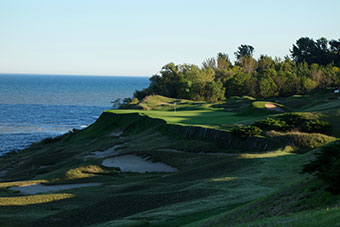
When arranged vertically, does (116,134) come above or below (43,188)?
above

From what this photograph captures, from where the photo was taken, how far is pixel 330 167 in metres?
13.8

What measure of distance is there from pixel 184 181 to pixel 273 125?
13262 millimetres

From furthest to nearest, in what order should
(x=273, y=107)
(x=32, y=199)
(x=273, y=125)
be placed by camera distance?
(x=273, y=107) < (x=273, y=125) < (x=32, y=199)

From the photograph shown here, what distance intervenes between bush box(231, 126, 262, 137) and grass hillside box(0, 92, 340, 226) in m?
0.35

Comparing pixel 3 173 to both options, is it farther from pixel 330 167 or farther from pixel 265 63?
pixel 265 63

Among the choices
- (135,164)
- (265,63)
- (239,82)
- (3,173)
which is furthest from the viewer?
(265,63)

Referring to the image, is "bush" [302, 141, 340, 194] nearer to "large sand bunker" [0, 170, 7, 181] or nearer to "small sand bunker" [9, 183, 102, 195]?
"small sand bunker" [9, 183, 102, 195]

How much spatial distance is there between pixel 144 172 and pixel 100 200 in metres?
12.3

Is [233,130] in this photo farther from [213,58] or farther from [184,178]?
[213,58]

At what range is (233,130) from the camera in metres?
36.3

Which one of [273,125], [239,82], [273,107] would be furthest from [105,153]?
[239,82]

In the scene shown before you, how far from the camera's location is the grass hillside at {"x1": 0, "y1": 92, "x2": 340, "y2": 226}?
49.3 feet

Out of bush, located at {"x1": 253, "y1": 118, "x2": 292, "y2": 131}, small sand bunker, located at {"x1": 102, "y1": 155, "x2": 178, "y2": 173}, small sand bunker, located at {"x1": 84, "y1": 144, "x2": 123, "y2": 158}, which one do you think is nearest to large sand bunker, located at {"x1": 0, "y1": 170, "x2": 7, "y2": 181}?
small sand bunker, located at {"x1": 84, "y1": 144, "x2": 123, "y2": 158}

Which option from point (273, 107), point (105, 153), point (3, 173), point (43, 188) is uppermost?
point (273, 107)
